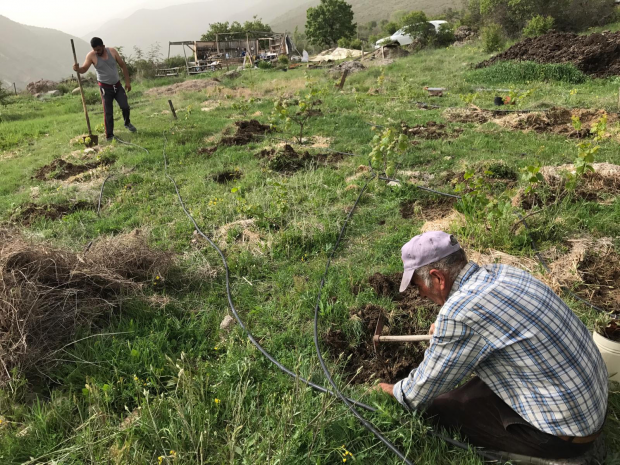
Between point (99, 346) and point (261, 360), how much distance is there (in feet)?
3.97

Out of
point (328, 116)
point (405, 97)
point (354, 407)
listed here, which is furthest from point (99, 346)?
point (405, 97)

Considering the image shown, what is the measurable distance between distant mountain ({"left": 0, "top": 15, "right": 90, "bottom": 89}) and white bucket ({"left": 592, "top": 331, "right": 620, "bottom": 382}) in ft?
399

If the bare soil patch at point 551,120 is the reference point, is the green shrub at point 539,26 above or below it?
above

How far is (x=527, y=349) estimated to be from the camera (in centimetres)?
155

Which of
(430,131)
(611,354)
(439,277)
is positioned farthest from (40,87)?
(611,354)

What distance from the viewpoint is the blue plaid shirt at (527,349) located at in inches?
60.9

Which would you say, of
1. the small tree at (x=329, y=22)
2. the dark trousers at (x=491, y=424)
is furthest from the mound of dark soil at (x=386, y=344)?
Result: the small tree at (x=329, y=22)

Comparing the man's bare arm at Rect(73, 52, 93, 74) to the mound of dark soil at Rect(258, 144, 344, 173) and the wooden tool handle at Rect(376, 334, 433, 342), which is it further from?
the wooden tool handle at Rect(376, 334, 433, 342)

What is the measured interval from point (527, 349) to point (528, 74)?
12.2m

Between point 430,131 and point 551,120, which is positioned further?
point 430,131

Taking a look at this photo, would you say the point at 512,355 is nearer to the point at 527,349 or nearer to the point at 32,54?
the point at 527,349

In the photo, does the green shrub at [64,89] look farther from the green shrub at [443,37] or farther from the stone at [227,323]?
the stone at [227,323]

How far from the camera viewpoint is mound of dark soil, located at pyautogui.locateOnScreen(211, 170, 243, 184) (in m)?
5.93

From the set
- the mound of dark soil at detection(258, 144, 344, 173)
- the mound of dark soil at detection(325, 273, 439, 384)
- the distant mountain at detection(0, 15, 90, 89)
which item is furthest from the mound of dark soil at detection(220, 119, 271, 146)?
the distant mountain at detection(0, 15, 90, 89)
